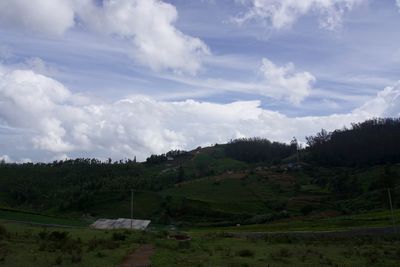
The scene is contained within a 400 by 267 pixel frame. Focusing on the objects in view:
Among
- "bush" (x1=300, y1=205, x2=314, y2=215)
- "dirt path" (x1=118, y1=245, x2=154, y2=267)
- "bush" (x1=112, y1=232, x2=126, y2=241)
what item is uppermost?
"bush" (x1=300, y1=205, x2=314, y2=215)

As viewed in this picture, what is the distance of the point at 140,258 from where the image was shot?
23484 millimetres

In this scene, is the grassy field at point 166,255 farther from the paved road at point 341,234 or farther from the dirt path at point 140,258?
the paved road at point 341,234

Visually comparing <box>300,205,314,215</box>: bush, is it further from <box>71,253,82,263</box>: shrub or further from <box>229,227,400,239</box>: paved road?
<box>71,253,82,263</box>: shrub

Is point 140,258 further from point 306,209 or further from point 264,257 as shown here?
point 306,209

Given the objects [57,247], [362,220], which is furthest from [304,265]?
[362,220]

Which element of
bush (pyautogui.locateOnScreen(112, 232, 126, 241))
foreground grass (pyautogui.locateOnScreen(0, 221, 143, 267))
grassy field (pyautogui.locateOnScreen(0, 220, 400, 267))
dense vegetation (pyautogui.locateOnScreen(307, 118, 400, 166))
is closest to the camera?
foreground grass (pyautogui.locateOnScreen(0, 221, 143, 267))

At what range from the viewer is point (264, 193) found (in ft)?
372

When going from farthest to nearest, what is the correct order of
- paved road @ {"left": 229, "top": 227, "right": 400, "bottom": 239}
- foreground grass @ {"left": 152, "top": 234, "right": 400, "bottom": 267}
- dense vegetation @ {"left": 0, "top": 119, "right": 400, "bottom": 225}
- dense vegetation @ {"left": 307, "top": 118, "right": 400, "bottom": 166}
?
dense vegetation @ {"left": 307, "top": 118, "right": 400, "bottom": 166}, dense vegetation @ {"left": 0, "top": 119, "right": 400, "bottom": 225}, paved road @ {"left": 229, "top": 227, "right": 400, "bottom": 239}, foreground grass @ {"left": 152, "top": 234, "right": 400, "bottom": 267}

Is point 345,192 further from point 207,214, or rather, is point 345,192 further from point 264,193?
Result: point 207,214

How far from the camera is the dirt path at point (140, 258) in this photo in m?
21.2

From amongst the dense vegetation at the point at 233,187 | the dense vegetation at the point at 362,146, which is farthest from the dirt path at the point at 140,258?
the dense vegetation at the point at 362,146

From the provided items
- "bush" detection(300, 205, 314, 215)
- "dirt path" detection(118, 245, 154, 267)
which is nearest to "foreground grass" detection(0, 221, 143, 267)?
"dirt path" detection(118, 245, 154, 267)

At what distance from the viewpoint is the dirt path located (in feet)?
69.6

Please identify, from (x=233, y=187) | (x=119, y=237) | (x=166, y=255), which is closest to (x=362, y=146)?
(x=233, y=187)
